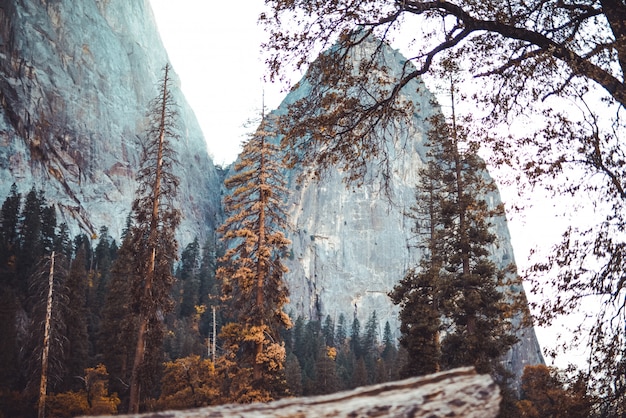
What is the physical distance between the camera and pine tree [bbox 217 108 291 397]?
16703 mm

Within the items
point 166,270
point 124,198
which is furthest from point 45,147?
point 166,270

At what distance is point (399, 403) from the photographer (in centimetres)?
212

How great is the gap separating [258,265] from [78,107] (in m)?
93.4

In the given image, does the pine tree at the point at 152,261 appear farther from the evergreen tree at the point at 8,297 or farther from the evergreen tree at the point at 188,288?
the evergreen tree at the point at 188,288

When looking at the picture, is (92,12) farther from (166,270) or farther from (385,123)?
(385,123)

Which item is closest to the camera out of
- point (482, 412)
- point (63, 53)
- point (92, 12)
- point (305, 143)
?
point (482, 412)

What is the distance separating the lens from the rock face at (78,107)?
83938 millimetres

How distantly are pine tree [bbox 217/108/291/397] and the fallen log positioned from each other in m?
14.6

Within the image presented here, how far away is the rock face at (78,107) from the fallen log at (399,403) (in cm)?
7477

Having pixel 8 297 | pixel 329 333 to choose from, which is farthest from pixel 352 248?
pixel 8 297

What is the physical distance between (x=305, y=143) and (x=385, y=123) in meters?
1.21

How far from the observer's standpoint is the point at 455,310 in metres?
18.3

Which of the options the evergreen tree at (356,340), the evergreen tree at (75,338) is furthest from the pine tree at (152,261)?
the evergreen tree at (356,340)

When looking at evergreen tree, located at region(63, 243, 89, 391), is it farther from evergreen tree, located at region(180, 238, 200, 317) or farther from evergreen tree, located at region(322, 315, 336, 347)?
evergreen tree, located at region(322, 315, 336, 347)
